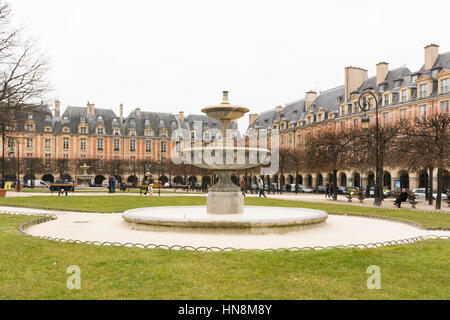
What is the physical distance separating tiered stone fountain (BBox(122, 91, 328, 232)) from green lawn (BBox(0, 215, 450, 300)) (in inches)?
93.0

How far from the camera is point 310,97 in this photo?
6228cm

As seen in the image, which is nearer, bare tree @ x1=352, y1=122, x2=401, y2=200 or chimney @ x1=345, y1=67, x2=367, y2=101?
bare tree @ x1=352, y1=122, x2=401, y2=200

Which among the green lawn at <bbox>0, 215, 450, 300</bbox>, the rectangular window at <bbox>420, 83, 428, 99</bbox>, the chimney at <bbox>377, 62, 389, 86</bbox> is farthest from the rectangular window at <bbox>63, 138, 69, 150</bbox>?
the green lawn at <bbox>0, 215, 450, 300</bbox>

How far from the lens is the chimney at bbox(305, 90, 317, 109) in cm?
6209

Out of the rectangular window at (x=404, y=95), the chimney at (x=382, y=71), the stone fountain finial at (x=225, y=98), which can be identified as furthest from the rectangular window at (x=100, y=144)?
the stone fountain finial at (x=225, y=98)

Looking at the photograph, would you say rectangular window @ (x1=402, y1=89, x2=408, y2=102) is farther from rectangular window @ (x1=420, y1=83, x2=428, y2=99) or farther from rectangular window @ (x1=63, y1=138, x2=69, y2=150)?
rectangular window @ (x1=63, y1=138, x2=69, y2=150)

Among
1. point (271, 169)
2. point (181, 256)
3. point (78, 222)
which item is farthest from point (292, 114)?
point (181, 256)

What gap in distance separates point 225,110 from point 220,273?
7.49 metres

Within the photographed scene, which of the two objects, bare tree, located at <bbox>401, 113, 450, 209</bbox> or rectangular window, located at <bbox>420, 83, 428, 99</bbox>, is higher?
rectangular window, located at <bbox>420, 83, 428, 99</bbox>

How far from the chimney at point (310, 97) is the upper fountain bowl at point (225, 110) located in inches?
2023

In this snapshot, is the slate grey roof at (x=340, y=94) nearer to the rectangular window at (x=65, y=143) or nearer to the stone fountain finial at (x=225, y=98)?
the rectangular window at (x=65, y=143)

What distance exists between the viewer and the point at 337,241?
27.1ft

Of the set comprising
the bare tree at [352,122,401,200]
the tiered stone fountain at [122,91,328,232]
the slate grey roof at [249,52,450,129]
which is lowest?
the tiered stone fountain at [122,91,328,232]
